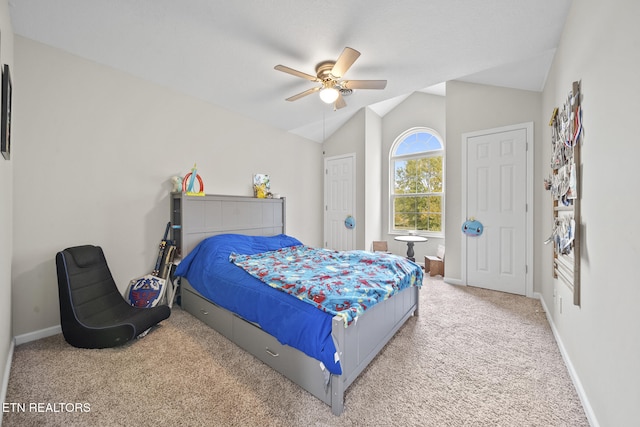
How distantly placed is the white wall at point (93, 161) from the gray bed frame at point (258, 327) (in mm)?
317

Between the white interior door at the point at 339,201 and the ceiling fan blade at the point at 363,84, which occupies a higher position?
the ceiling fan blade at the point at 363,84

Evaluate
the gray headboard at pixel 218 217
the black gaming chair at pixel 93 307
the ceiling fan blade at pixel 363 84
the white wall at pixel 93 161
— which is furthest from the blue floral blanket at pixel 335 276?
the ceiling fan blade at pixel 363 84

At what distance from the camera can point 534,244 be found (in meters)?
3.19

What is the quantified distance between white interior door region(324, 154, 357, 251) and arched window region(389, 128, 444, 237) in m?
0.95

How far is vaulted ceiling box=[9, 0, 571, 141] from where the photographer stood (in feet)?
6.08

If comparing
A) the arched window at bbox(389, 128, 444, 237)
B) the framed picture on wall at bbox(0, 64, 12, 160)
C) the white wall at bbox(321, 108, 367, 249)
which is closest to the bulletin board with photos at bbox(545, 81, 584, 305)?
the arched window at bbox(389, 128, 444, 237)

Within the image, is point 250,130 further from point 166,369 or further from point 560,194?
point 560,194

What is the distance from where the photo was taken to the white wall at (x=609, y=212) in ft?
3.37

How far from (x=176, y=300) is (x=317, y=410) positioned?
2.30m

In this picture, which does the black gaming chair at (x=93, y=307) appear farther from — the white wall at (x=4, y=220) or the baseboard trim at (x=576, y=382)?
the baseboard trim at (x=576, y=382)

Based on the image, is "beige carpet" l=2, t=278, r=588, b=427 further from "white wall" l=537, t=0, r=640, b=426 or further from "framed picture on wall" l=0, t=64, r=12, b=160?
"framed picture on wall" l=0, t=64, r=12, b=160

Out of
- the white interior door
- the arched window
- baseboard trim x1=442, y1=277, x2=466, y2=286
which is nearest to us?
baseboard trim x1=442, y1=277, x2=466, y2=286

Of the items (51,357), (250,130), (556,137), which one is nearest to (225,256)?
(51,357)

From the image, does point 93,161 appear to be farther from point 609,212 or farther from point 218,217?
point 609,212
